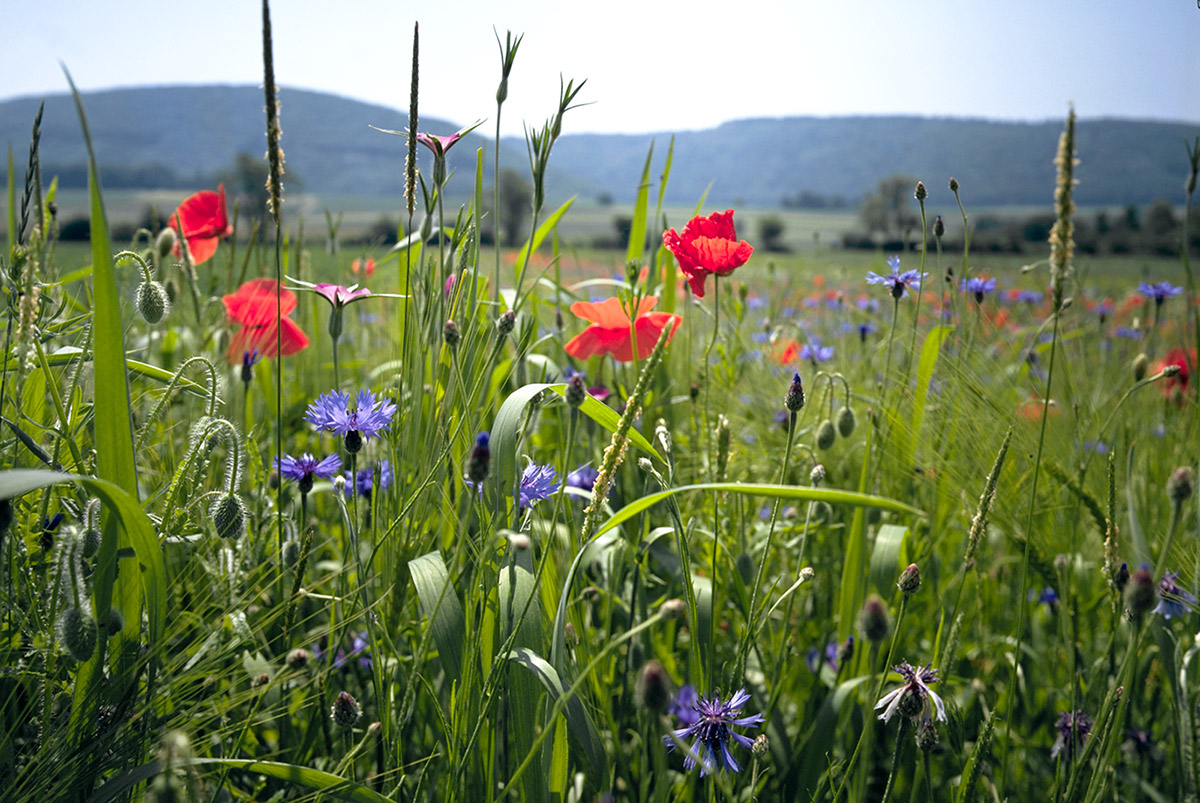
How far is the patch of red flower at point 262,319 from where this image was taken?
111 centimetres

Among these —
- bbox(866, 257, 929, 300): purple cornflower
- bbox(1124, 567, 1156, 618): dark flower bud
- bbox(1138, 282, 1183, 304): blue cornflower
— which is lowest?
bbox(1124, 567, 1156, 618): dark flower bud

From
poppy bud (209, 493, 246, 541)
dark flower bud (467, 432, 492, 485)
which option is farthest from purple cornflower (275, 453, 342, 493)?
dark flower bud (467, 432, 492, 485)

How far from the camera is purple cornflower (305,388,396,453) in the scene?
29.4 inches

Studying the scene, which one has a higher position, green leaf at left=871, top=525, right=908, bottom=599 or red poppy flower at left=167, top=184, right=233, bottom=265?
red poppy flower at left=167, top=184, right=233, bottom=265

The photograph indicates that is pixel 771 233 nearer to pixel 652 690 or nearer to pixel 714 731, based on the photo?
pixel 714 731

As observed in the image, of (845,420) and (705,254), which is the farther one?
(845,420)

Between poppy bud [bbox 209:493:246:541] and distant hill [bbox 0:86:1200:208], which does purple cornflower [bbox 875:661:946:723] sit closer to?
poppy bud [bbox 209:493:246:541]

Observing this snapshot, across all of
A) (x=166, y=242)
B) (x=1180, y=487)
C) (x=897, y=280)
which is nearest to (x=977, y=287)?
(x=897, y=280)

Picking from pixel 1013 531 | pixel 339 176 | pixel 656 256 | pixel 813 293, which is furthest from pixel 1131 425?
pixel 339 176

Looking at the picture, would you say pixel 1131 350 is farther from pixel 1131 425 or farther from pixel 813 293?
pixel 813 293

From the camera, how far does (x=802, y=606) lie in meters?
1.29

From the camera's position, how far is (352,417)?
0.77 metres

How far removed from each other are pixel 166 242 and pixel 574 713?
1.03m

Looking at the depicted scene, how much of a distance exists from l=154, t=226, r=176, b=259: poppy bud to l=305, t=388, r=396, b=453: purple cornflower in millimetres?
601
